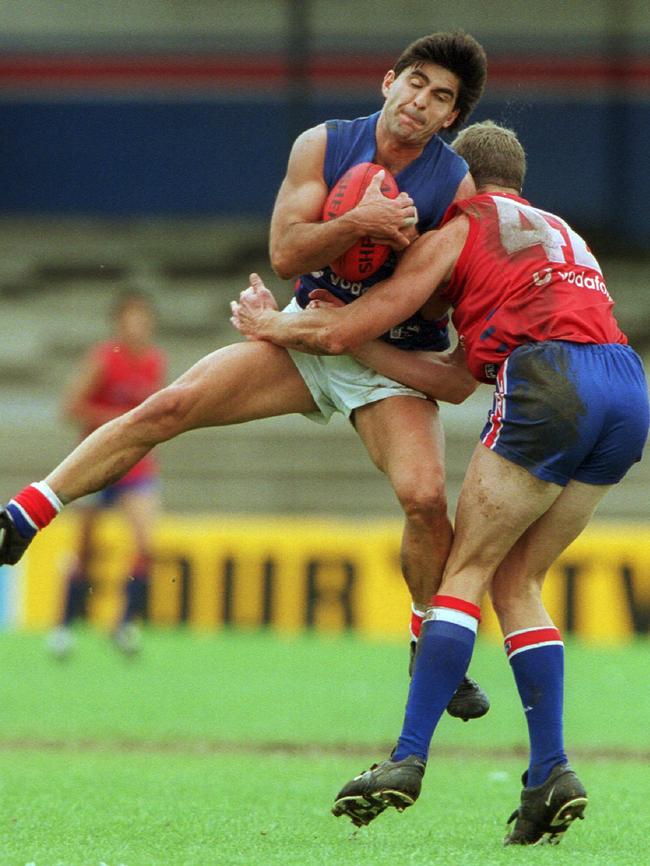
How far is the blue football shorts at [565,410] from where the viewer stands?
19.8 feet

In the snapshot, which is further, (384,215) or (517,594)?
(517,594)

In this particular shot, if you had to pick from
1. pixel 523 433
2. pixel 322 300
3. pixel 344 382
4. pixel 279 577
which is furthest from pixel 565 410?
pixel 279 577

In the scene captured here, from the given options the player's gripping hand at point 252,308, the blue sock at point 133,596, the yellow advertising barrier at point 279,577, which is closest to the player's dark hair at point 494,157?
the player's gripping hand at point 252,308

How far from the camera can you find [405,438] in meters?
6.61

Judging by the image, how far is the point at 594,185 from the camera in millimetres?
20203

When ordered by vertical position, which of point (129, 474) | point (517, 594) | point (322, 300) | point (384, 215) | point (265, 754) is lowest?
point (129, 474)

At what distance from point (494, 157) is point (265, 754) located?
3.78 metres

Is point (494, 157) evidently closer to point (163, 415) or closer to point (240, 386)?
point (240, 386)

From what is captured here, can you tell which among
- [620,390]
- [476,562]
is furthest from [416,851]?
[620,390]

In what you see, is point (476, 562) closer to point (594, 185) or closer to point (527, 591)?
point (527, 591)

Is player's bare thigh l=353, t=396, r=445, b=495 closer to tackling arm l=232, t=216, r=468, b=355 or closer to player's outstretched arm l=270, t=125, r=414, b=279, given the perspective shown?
tackling arm l=232, t=216, r=468, b=355

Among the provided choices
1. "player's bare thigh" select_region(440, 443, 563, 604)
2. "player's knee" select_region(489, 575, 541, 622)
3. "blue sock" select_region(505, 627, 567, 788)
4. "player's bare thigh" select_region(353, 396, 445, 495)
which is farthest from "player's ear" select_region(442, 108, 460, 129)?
"blue sock" select_region(505, 627, 567, 788)

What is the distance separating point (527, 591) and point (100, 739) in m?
3.75

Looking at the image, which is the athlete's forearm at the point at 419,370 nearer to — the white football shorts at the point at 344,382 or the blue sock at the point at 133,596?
the white football shorts at the point at 344,382
